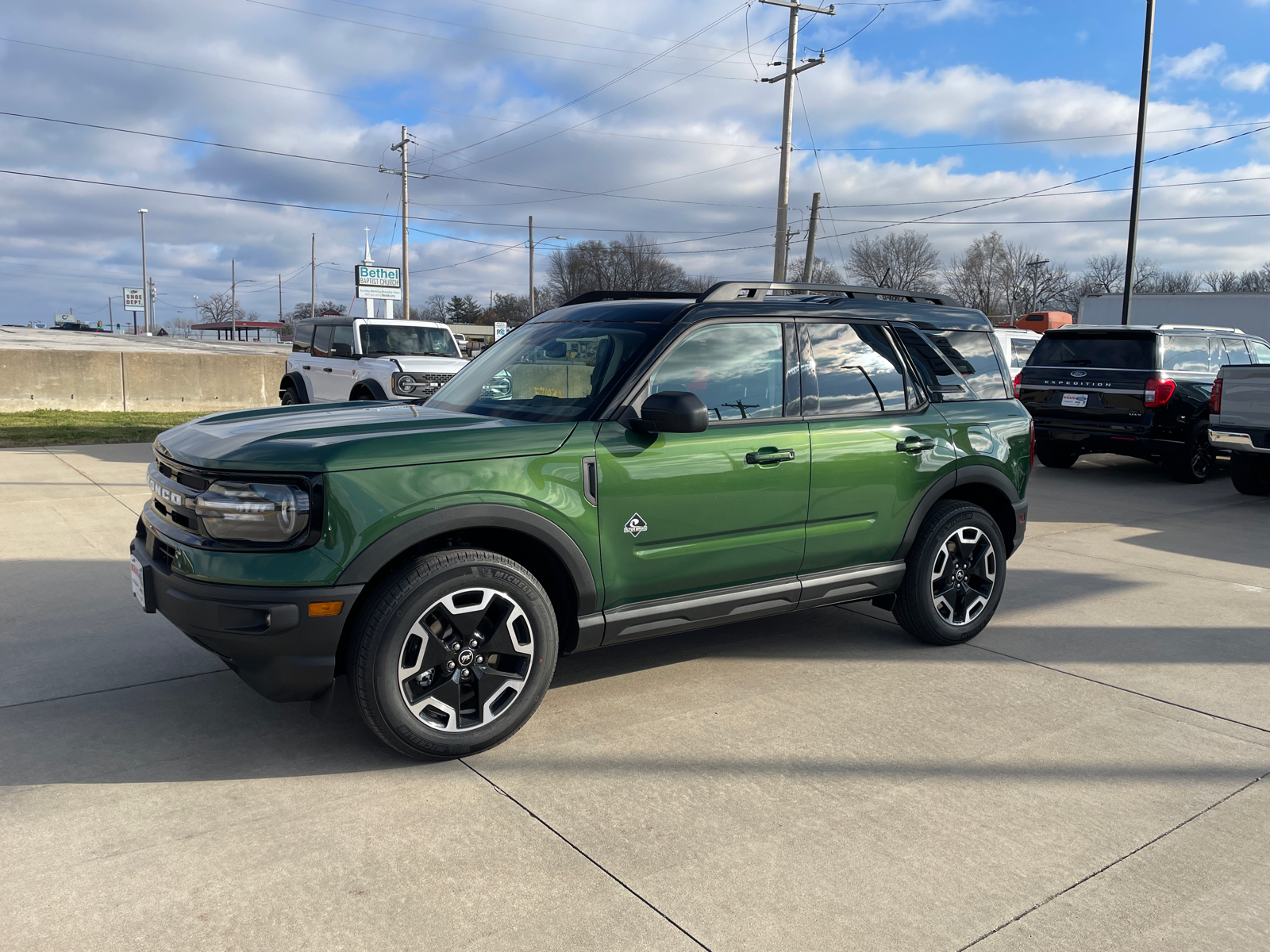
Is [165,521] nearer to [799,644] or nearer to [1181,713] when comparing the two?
[799,644]

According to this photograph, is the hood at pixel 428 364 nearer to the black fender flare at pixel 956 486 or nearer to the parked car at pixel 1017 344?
the black fender flare at pixel 956 486

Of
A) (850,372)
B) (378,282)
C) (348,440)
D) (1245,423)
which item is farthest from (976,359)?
(378,282)

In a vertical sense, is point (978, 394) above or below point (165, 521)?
above

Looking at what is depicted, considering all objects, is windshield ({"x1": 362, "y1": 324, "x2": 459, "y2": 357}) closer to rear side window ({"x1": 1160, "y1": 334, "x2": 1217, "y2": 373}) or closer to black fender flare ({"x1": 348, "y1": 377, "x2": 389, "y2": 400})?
black fender flare ({"x1": 348, "y1": 377, "x2": 389, "y2": 400})

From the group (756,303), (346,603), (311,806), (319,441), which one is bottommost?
(311,806)

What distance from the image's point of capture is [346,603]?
130 inches

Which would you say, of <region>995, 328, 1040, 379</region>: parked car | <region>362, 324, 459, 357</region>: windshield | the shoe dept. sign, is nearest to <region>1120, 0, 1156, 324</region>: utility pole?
<region>995, 328, 1040, 379</region>: parked car

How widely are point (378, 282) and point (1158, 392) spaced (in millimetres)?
39985

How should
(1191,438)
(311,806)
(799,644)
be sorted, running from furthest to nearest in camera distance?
(1191,438) < (799,644) < (311,806)

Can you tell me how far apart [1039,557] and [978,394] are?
272cm

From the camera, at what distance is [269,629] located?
3203 millimetres

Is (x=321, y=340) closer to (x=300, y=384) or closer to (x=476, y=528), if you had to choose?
(x=300, y=384)

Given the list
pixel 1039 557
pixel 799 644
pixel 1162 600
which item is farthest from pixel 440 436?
pixel 1039 557

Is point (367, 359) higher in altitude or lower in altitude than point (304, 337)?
lower
